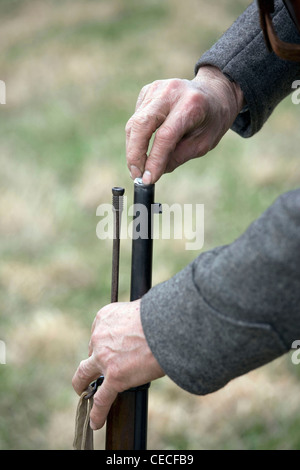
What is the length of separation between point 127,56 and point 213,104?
17.6ft

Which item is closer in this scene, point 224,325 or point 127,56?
point 224,325

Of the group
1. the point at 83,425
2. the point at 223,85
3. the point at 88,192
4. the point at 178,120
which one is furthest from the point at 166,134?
the point at 88,192

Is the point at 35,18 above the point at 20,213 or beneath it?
above

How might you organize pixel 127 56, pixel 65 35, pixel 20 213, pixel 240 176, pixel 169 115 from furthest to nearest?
pixel 65 35
pixel 127 56
pixel 240 176
pixel 20 213
pixel 169 115

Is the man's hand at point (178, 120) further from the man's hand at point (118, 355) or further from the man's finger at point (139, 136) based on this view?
the man's hand at point (118, 355)

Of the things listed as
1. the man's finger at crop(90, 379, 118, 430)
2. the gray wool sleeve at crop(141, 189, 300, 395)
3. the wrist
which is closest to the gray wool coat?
the gray wool sleeve at crop(141, 189, 300, 395)

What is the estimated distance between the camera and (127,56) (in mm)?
6668

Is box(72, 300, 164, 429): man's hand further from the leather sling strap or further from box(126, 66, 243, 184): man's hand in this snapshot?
box(126, 66, 243, 184): man's hand

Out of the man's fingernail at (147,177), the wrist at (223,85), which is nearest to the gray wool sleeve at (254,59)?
the wrist at (223,85)

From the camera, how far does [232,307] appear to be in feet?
3.48

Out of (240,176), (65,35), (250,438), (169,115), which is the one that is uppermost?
(65,35)
